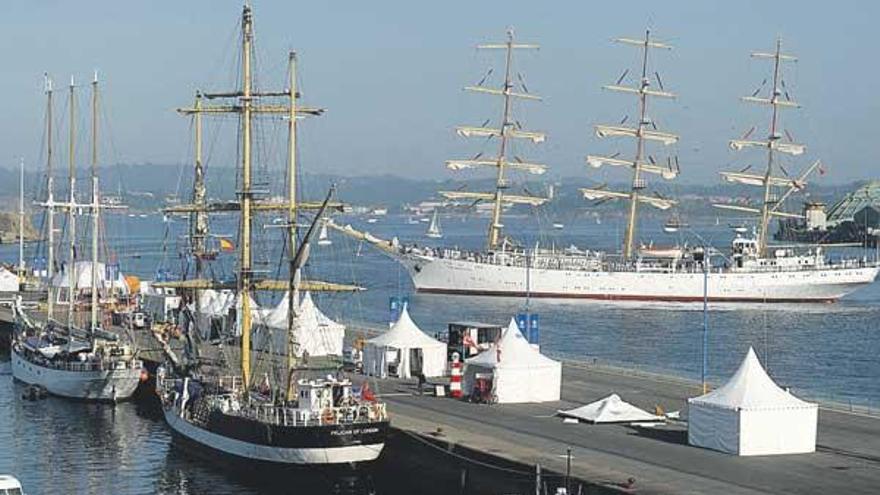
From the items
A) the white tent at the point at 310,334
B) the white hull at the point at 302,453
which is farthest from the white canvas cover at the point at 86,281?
the white hull at the point at 302,453

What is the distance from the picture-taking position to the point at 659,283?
12938 cm

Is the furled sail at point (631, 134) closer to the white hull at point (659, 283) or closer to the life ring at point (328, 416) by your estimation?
the white hull at point (659, 283)

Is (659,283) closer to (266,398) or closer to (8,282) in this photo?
(8,282)

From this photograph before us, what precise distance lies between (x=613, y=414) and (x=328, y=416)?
7.35m

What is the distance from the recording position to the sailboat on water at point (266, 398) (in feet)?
125

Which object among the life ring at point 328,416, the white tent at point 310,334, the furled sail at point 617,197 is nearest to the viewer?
the life ring at point 328,416

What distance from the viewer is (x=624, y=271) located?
130500 millimetres

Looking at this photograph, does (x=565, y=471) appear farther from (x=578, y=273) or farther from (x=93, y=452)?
(x=578, y=273)

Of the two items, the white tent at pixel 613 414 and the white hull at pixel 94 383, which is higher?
the white tent at pixel 613 414

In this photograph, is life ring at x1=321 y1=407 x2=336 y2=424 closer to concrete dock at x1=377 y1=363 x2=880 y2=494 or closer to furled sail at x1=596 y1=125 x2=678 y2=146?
concrete dock at x1=377 y1=363 x2=880 y2=494

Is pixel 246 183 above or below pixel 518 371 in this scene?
above

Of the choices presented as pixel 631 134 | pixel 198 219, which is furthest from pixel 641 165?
pixel 198 219

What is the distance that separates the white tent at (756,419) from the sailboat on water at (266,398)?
825 cm

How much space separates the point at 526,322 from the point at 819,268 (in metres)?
79.8
